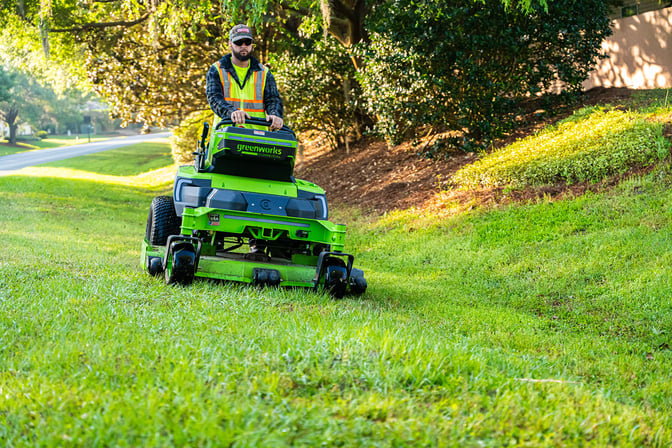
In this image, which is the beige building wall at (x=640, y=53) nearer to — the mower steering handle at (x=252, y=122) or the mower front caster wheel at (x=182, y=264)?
the mower steering handle at (x=252, y=122)

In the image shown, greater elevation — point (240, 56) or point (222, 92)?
point (240, 56)

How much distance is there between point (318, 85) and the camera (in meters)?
18.5

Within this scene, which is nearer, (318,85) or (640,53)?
(640,53)

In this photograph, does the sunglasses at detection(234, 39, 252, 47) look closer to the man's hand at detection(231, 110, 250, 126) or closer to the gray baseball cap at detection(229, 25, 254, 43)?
the gray baseball cap at detection(229, 25, 254, 43)

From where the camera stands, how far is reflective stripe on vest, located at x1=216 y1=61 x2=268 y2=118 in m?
7.80

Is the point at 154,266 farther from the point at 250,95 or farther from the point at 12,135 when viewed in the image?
the point at 12,135

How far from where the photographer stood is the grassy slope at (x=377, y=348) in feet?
10.2

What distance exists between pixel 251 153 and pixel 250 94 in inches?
41.3

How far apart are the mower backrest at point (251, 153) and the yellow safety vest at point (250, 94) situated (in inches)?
25.4

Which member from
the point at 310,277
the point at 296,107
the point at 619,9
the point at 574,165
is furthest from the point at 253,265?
the point at 619,9

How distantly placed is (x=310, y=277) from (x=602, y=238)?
413cm

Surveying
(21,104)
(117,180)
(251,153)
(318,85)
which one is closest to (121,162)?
(117,180)

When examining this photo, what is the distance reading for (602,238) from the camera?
8648mm

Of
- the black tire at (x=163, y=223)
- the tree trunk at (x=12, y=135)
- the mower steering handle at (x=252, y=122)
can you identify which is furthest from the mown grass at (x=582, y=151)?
the tree trunk at (x=12, y=135)
